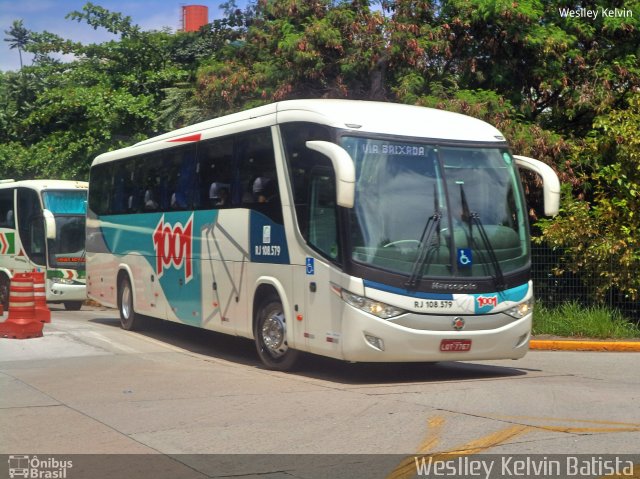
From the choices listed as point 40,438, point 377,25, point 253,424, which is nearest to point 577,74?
point 377,25

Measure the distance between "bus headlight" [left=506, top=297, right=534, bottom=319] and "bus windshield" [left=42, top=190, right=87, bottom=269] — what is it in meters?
16.6

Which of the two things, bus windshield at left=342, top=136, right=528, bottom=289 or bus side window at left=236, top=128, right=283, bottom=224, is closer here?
Result: bus windshield at left=342, top=136, right=528, bottom=289

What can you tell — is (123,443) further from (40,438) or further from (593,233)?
(593,233)

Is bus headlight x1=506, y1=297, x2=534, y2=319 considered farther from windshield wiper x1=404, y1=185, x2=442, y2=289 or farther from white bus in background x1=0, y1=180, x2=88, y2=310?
white bus in background x1=0, y1=180, x2=88, y2=310

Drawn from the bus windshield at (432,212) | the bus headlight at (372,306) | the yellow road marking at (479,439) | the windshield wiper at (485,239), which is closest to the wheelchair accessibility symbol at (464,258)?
the bus windshield at (432,212)

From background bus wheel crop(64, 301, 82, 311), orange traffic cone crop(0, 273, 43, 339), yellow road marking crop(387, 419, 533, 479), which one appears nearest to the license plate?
yellow road marking crop(387, 419, 533, 479)

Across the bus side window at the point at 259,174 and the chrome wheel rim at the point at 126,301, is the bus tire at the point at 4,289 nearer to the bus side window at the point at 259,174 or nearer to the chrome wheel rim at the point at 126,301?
the chrome wheel rim at the point at 126,301

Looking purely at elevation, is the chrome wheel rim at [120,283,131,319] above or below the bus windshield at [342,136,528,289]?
below

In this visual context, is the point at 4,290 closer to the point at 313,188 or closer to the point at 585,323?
the point at 585,323

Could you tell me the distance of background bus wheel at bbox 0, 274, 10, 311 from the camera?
85.9ft

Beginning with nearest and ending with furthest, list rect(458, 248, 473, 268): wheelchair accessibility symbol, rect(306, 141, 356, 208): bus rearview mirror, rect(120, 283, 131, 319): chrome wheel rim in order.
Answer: rect(306, 141, 356, 208): bus rearview mirror
rect(458, 248, 473, 268): wheelchair accessibility symbol
rect(120, 283, 131, 319): chrome wheel rim

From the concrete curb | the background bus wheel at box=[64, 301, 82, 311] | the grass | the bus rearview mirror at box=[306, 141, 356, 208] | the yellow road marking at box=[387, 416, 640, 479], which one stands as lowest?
the background bus wheel at box=[64, 301, 82, 311]

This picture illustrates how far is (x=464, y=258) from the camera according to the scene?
11.4 meters

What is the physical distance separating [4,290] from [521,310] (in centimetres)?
1819
